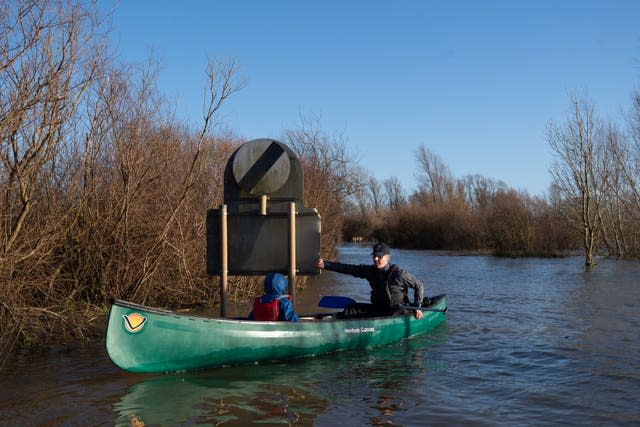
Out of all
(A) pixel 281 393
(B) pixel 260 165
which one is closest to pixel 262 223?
(B) pixel 260 165

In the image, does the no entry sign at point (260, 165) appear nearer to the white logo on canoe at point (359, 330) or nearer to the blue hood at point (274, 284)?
the blue hood at point (274, 284)

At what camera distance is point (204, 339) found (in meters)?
7.65

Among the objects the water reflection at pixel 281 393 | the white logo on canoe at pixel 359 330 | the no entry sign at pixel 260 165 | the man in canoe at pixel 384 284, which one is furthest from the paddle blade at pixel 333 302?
the no entry sign at pixel 260 165

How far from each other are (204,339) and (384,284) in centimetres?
372

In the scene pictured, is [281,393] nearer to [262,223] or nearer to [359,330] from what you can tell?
[359,330]

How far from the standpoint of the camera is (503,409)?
6.66m

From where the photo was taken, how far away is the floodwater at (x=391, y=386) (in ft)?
20.7

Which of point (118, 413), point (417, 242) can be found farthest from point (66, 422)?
point (417, 242)

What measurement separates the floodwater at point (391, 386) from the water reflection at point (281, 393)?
0.01 meters

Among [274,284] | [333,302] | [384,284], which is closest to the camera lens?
[274,284]

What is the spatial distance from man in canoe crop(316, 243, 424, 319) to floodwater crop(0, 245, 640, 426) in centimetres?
68

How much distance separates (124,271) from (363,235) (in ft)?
150

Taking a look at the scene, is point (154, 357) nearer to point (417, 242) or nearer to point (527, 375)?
point (527, 375)

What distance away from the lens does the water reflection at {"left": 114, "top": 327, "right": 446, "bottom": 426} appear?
6289 millimetres
